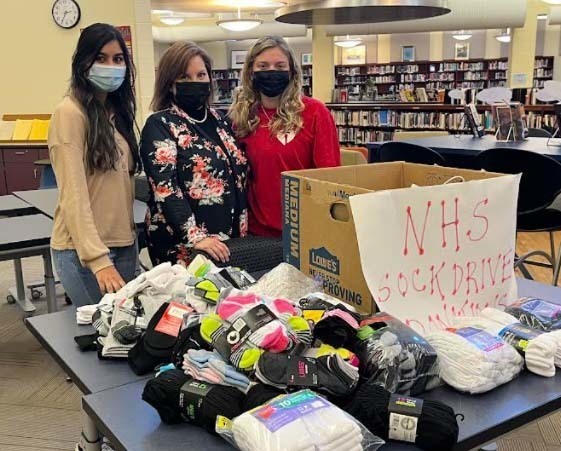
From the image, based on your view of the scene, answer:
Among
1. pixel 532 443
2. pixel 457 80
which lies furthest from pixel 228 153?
pixel 457 80

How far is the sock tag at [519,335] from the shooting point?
3.48 feet

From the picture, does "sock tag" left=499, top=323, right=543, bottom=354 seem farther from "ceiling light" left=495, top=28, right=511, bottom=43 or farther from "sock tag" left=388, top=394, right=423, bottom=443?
"ceiling light" left=495, top=28, right=511, bottom=43

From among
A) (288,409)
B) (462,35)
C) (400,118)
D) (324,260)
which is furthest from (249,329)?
(462,35)

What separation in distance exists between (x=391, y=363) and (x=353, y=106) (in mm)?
9022

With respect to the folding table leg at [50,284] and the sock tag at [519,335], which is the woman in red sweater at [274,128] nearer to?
the sock tag at [519,335]

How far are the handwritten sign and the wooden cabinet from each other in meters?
5.64

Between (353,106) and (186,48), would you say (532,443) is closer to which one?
(186,48)

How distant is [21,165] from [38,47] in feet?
4.04

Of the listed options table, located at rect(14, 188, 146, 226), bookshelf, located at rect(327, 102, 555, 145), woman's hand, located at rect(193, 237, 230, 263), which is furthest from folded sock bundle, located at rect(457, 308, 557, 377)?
bookshelf, located at rect(327, 102, 555, 145)

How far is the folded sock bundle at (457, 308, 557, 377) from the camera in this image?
41.4 inches

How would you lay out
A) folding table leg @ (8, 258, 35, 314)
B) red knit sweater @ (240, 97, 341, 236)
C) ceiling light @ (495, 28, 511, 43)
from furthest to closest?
ceiling light @ (495, 28, 511, 43) < folding table leg @ (8, 258, 35, 314) < red knit sweater @ (240, 97, 341, 236)

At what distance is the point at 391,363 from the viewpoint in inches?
37.3

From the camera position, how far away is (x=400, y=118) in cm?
916

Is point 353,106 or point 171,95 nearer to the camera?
point 171,95
